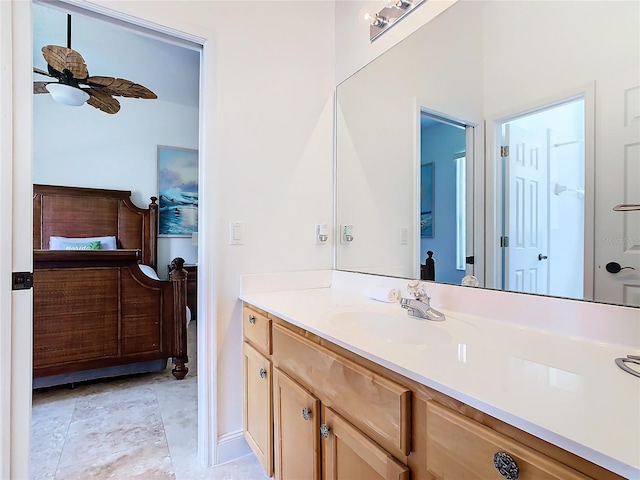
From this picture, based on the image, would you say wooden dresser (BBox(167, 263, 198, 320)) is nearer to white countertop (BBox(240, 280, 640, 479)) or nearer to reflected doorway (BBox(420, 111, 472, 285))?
white countertop (BBox(240, 280, 640, 479))

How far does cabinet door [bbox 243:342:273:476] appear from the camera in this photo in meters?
1.37

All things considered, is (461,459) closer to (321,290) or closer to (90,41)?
(321,290)

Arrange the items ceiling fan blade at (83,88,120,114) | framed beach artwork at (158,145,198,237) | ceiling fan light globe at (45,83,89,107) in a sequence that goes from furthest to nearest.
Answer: framed beach artwork at (158,145,198,237) → ceiling fan blade at (83,88,120,114) → ceiling fan light globe at (45,83,89,107)

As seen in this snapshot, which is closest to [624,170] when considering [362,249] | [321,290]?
[362,249]

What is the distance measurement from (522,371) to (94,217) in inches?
174

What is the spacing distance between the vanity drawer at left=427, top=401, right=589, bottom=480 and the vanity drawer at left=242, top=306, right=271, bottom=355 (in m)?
0.82

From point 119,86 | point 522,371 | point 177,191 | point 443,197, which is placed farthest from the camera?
point 177,191

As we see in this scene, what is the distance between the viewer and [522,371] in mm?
696

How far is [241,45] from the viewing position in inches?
65.7

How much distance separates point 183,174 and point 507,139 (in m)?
4.12

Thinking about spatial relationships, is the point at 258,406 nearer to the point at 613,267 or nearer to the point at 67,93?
the point at 613,267

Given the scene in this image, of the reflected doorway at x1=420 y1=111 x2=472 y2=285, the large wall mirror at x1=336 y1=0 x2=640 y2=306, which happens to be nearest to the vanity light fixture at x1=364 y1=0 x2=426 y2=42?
the large wall mirror at x1=336 y1=0 x2=640 y2=306

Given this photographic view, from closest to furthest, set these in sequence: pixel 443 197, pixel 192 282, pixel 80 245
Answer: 1. pixel 443 197
2. pixel 80 245
3. pixel 192 282

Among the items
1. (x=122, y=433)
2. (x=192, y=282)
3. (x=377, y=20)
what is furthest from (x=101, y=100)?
(x=122, y=433)
